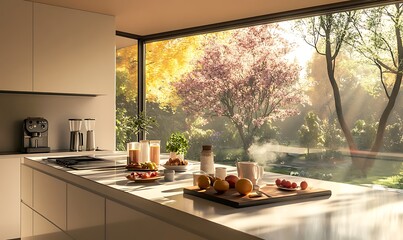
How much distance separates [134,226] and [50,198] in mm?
1221

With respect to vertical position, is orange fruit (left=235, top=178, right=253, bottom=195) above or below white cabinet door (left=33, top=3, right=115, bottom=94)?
below

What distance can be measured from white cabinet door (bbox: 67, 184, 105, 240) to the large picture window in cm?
597

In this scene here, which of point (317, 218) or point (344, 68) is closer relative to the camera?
point (317, 218)

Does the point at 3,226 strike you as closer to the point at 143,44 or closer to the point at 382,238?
the point at 143,44

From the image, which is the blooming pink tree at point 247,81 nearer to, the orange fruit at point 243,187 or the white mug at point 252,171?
the white mug at point 252,171

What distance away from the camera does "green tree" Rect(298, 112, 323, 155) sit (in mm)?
8031

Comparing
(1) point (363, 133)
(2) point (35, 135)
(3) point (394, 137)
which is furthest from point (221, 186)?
(1) point (363, 133)

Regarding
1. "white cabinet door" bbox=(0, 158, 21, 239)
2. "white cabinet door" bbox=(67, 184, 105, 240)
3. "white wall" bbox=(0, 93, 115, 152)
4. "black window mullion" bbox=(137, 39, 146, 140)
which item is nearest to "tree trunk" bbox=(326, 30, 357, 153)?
"black window mullion" bbox=(137, 39, 146, 140)

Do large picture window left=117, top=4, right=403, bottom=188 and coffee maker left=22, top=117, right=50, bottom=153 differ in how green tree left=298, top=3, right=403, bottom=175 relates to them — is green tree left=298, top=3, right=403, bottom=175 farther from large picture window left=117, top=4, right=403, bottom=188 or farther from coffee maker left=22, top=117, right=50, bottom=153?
coffee maker left=22, top=117, right=50, bottom=153

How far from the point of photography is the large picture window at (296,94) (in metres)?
7.23

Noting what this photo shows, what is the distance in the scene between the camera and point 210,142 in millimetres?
9266

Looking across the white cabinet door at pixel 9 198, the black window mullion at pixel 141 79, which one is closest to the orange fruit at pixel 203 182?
the white cabinet door at pixel 9 198

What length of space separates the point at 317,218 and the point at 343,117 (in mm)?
6709

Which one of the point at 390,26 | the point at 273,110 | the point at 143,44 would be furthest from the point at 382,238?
the point at 273,110
